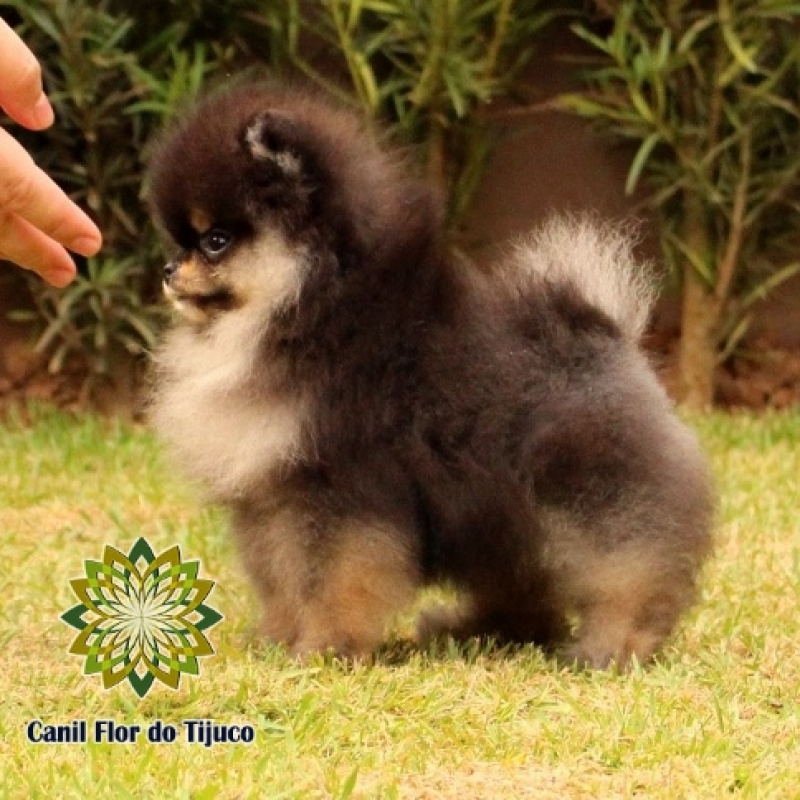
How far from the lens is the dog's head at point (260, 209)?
3361mm

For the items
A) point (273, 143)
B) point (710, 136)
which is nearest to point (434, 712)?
point (273, 143)

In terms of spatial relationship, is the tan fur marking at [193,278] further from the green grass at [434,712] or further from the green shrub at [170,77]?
the green shrub at [170,77]

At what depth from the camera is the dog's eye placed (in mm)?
3375

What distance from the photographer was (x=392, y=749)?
2771mm

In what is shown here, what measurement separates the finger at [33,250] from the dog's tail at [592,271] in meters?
1.24

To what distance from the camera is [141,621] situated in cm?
288

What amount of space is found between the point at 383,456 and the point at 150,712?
757mm

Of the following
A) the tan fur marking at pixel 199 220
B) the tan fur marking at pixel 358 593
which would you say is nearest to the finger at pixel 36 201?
the tan fur marking at pixel 199 220

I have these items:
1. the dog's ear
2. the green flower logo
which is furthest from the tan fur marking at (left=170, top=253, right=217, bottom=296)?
the green flower logo

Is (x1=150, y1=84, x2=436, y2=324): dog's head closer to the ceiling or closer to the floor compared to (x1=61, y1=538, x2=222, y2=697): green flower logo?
closer to the ceiling

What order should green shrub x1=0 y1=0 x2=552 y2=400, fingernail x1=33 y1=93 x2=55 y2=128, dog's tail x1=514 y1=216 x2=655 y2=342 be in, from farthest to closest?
1. green shrub x1=0 y1=0 x2=552 y2=400
2. dog's tail x1=514 y1=216 x2=655 y2=342
3. fingernail x1=33 y1=93 x2=55 y2=128

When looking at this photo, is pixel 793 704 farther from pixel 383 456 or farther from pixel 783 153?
pixel 783 153

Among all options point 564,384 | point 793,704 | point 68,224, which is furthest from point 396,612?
point 68,224

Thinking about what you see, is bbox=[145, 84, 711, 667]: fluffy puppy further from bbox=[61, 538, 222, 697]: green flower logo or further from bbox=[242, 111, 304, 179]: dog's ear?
bbox=[61, 538, 222, 697]: green flower logo
